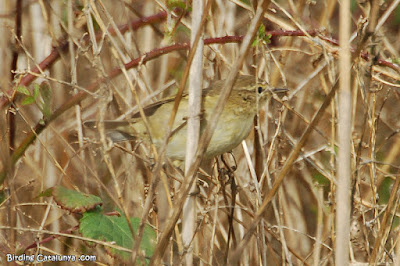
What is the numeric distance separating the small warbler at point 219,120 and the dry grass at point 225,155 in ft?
0.24

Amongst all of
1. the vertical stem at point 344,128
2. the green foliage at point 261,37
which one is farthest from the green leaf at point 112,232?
the green foliage at point 261,37

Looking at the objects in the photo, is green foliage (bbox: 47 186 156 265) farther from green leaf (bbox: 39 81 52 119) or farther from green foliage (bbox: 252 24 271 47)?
green foliage (bbox: 252 24 271 47)

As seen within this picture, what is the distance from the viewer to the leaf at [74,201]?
1.77 metres

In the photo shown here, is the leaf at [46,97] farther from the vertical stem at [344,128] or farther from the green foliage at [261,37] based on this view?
the vertical stem at [344,128]

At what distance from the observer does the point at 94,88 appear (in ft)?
7.18

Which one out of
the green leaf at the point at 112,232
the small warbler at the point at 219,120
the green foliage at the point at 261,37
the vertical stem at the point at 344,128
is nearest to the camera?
the vertical stem at the point at 344,128

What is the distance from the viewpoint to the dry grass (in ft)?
6.84

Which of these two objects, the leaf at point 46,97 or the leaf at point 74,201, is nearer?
the leaf at point 74,201

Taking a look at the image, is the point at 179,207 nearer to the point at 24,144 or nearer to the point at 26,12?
the point at 24,144

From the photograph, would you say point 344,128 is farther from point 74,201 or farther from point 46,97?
point 46,97

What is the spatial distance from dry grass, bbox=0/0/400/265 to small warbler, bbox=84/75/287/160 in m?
0.07

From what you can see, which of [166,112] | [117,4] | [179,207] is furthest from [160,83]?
[179,207]

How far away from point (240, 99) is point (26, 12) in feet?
4.48

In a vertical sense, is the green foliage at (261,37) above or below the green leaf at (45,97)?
above
